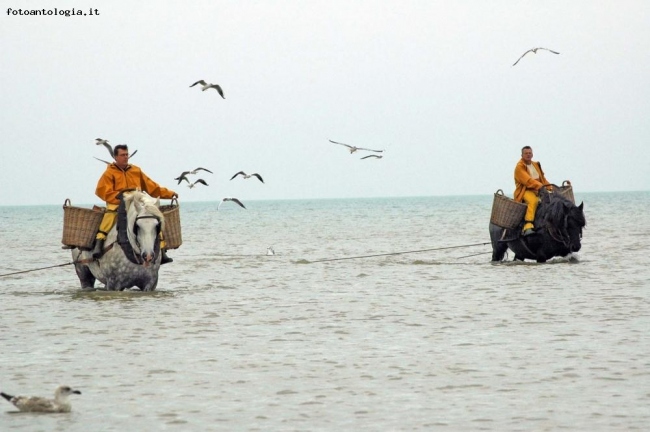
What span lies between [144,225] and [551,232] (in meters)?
7.84

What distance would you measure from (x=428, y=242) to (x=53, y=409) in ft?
88.8

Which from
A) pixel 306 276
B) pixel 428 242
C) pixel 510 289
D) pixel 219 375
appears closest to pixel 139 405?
pixel 219 375

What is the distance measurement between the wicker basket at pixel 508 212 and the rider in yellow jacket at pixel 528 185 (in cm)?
12

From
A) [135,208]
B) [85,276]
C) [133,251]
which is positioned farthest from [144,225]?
[85,276]

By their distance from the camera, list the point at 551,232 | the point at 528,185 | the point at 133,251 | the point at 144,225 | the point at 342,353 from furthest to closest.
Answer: the point at 551,232, the point at 528,185, the point at 133,251, the point at 144,225, the point at 342,353

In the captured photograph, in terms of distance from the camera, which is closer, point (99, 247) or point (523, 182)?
point (99, 247)

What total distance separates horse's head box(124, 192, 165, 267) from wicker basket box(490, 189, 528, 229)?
7073 mm

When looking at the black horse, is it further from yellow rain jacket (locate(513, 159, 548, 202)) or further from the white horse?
the white horse

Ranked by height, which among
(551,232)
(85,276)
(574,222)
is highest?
(574,222)

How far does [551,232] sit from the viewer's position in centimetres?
1839

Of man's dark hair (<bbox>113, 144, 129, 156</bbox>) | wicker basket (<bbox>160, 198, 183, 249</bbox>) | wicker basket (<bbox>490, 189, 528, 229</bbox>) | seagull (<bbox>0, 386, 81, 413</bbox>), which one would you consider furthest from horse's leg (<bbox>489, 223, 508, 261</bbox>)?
seagull (<bbox>0, 386, 81, 413</bbox>)

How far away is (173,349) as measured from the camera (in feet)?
33.0

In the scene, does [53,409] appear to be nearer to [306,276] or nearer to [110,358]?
[110,358]

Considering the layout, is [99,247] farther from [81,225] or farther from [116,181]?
[116,181]
